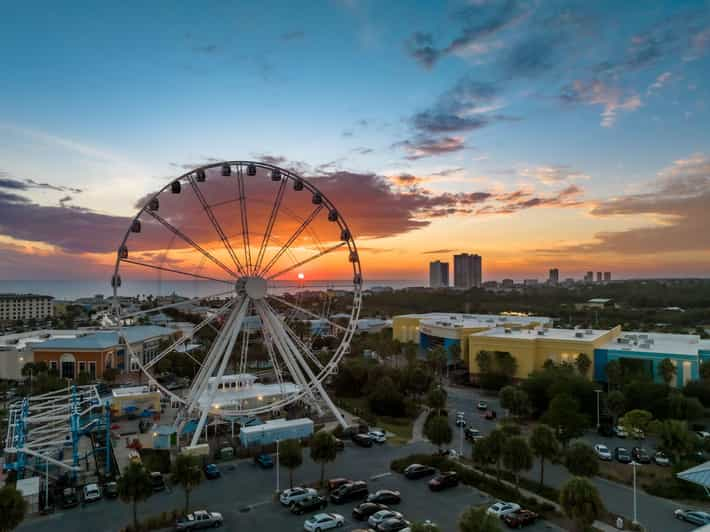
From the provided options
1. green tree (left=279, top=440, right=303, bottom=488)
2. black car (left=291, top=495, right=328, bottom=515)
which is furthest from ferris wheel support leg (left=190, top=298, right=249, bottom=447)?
black car (left=291, top=495, right=328, bottom=515)

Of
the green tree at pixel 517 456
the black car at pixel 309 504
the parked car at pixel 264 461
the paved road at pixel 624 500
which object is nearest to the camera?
the paved road at pixel 624 500

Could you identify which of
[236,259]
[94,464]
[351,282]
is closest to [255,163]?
[236,259]

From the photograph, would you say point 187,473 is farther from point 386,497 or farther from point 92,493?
point 386,497

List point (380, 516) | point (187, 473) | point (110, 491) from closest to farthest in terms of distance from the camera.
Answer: point (380, 516) < point (187, 473) < point (110, 491)

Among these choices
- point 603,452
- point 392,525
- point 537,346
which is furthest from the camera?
point 537,346

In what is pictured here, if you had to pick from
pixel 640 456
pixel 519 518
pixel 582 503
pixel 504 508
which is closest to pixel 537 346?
pixel 640 456

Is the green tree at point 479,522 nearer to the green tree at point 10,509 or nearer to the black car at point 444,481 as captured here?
the black car at point 444,481

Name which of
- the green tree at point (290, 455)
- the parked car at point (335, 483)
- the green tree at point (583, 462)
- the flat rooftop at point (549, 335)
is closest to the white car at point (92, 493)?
the green tree at point (290, 455)
